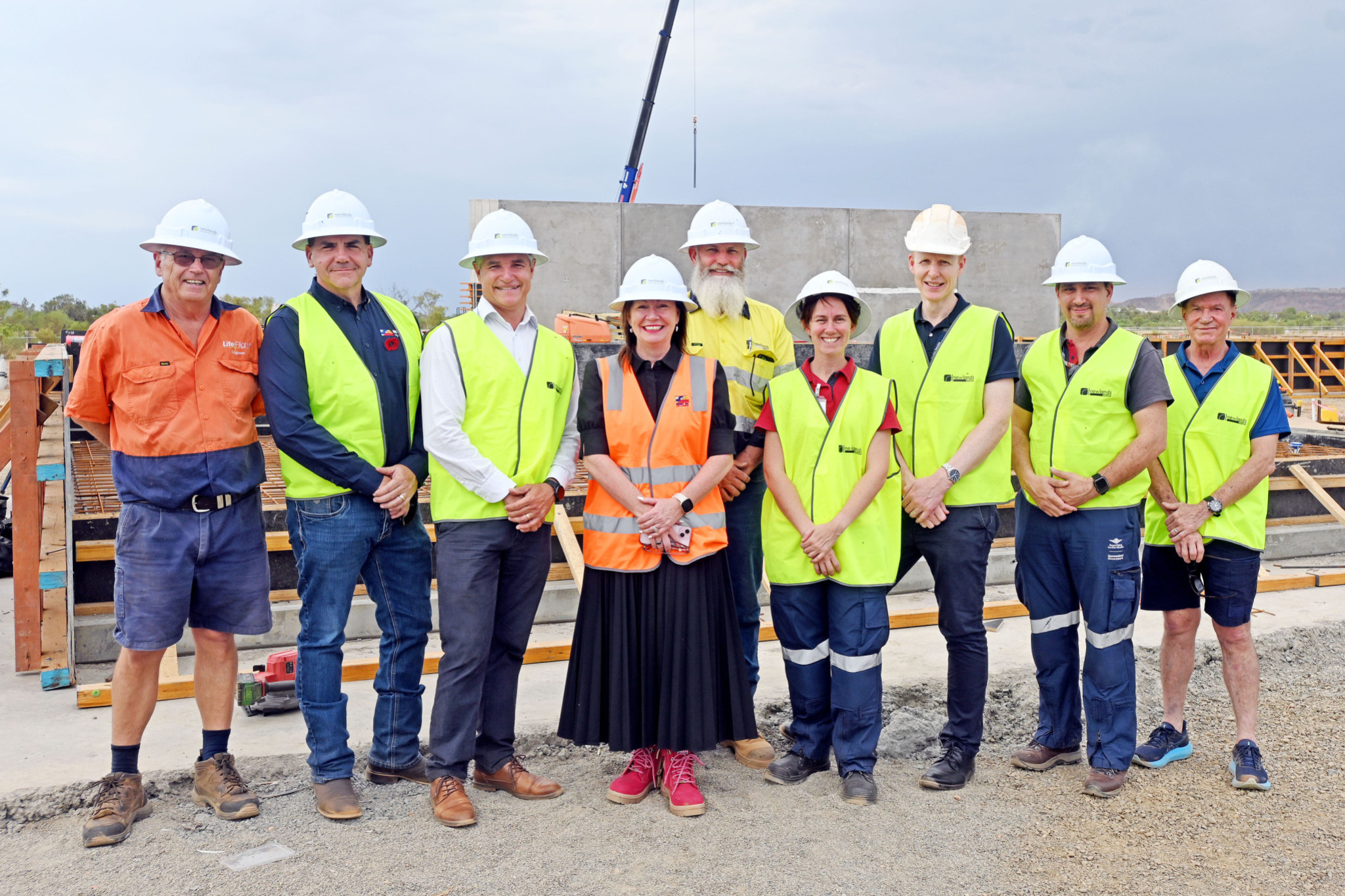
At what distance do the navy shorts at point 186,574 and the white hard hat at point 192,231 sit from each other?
3.11 ft

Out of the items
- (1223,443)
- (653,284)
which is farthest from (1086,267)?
(653,284)

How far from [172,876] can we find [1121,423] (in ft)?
12.9

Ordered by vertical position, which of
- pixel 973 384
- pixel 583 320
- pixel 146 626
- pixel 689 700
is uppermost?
pixel 583 320

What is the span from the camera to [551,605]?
6.99 metres

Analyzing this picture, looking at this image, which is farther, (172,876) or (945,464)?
(945,464)

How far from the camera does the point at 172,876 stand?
10.9ft

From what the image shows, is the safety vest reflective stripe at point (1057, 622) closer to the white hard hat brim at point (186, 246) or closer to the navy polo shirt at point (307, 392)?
the navy polo shirt at point (307, 392)

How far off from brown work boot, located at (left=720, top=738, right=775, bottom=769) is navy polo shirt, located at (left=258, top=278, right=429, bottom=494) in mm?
1826

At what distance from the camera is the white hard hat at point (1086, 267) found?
4070mm

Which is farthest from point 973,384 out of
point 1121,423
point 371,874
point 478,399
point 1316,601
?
point 1316,601

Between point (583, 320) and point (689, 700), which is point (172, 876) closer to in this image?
point (689, 700)

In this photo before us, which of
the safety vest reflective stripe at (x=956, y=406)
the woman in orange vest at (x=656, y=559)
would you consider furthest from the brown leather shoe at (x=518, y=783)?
the safety vest reflective stripe at (x=956, y=406)

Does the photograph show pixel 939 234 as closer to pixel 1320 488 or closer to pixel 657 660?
pixel 657 660

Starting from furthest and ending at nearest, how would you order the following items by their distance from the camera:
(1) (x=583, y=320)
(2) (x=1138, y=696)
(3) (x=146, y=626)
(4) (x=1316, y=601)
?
(1) (x=583, y=320)
(4) (x=1316, y=601)
(2) (x=1138, y=696)
(3) (x=146, y=626)
